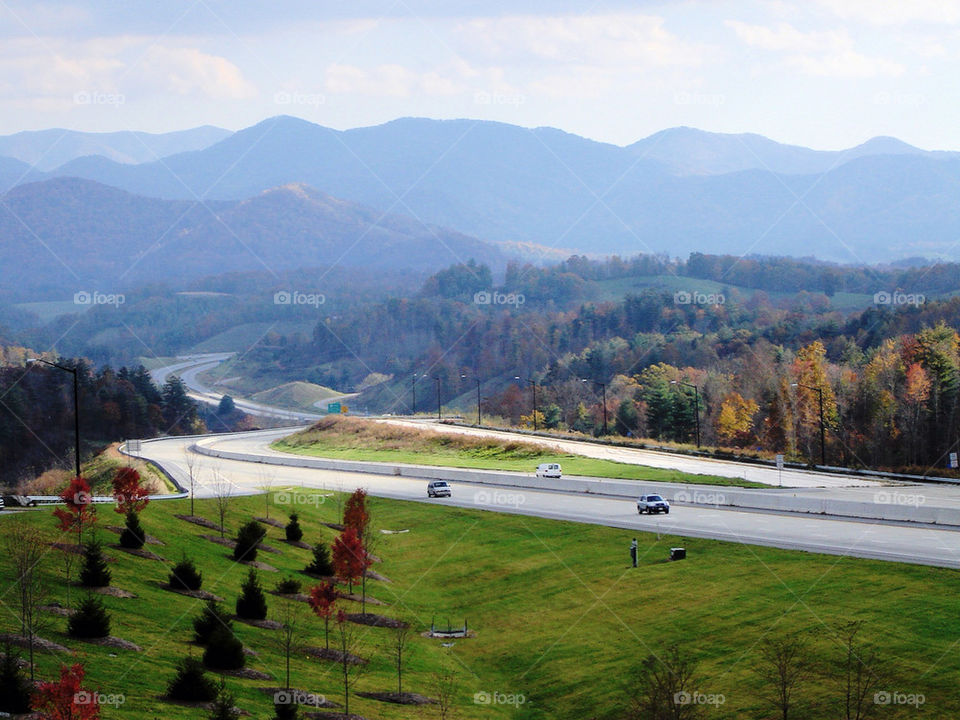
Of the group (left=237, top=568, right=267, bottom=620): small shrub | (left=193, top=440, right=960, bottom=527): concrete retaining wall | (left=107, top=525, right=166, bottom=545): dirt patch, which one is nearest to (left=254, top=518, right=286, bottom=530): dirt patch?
(left=107, top=525, right=166, bottom=545): dirt patch

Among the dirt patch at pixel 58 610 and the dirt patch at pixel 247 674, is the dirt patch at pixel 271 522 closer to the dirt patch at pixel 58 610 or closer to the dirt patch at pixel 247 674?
the dirt patch at pixel 58 610

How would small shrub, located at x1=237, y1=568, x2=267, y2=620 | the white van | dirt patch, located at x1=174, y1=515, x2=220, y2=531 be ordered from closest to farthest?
small shrub, located at x1=237, y1=568, x2=267, y2=620 → dirt patch, located at x1=174, y1=515, x2=220, y2=531 → the white van

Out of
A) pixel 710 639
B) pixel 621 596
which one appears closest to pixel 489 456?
pixel 621 596
